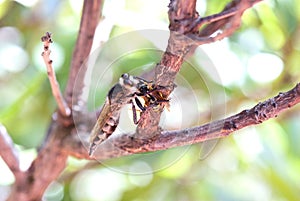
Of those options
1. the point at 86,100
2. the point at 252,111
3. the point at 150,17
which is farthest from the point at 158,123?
the point at 150,17

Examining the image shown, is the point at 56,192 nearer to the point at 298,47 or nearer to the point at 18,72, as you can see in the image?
the point at 18,72

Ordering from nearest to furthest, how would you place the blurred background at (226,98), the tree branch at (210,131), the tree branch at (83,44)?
the tree branch at (210,131), the tree branch at (83,44), the blurred background at (226,98)

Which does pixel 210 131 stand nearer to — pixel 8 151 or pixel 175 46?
pixel 175 46

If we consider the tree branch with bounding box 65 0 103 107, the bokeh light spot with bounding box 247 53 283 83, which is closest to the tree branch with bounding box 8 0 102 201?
the tree branch with bounding box 65 0 103 107

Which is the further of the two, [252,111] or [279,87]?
[279,87]

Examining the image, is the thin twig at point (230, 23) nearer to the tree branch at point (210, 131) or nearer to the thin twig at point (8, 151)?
the tree branch at point (210, 131)

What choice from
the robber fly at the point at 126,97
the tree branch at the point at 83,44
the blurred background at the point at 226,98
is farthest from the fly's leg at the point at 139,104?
the blurred background at the point at 226,98

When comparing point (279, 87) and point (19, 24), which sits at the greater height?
point (279, 87)
